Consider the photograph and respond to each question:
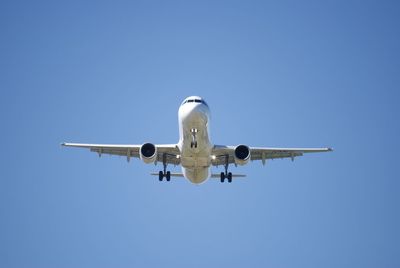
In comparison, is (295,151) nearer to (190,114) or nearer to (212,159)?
(212,159)

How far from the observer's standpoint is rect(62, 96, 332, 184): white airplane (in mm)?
32844

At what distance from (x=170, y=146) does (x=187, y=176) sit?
119 inches

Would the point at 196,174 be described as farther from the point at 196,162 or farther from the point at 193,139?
the point at 193,139

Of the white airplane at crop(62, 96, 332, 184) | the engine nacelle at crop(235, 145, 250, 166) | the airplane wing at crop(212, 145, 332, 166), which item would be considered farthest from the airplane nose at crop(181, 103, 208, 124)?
the airplane wing at crop(212, 145, 332, 166)

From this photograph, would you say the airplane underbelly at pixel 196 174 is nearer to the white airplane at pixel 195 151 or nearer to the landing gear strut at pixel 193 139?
the white airplane at pixel 195 151

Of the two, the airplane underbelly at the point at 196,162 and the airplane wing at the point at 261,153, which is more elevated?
the airplane wing at the point at 261,153

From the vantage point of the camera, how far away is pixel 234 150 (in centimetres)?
3656

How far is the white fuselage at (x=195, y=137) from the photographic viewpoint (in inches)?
1277

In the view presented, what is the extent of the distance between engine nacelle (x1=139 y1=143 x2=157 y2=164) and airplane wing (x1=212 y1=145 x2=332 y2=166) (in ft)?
13.2

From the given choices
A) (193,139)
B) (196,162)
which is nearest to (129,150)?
(196,162)

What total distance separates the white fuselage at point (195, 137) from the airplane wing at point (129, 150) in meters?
1.29

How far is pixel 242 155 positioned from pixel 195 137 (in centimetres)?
387

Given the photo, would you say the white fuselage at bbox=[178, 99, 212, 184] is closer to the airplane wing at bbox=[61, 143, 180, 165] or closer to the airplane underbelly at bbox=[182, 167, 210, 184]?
the airplane underbelly at bbox=[182, 167, 210, 184]

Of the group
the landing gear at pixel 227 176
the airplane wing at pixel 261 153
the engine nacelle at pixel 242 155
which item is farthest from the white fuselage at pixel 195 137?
the landing gear at pixel 227 176
